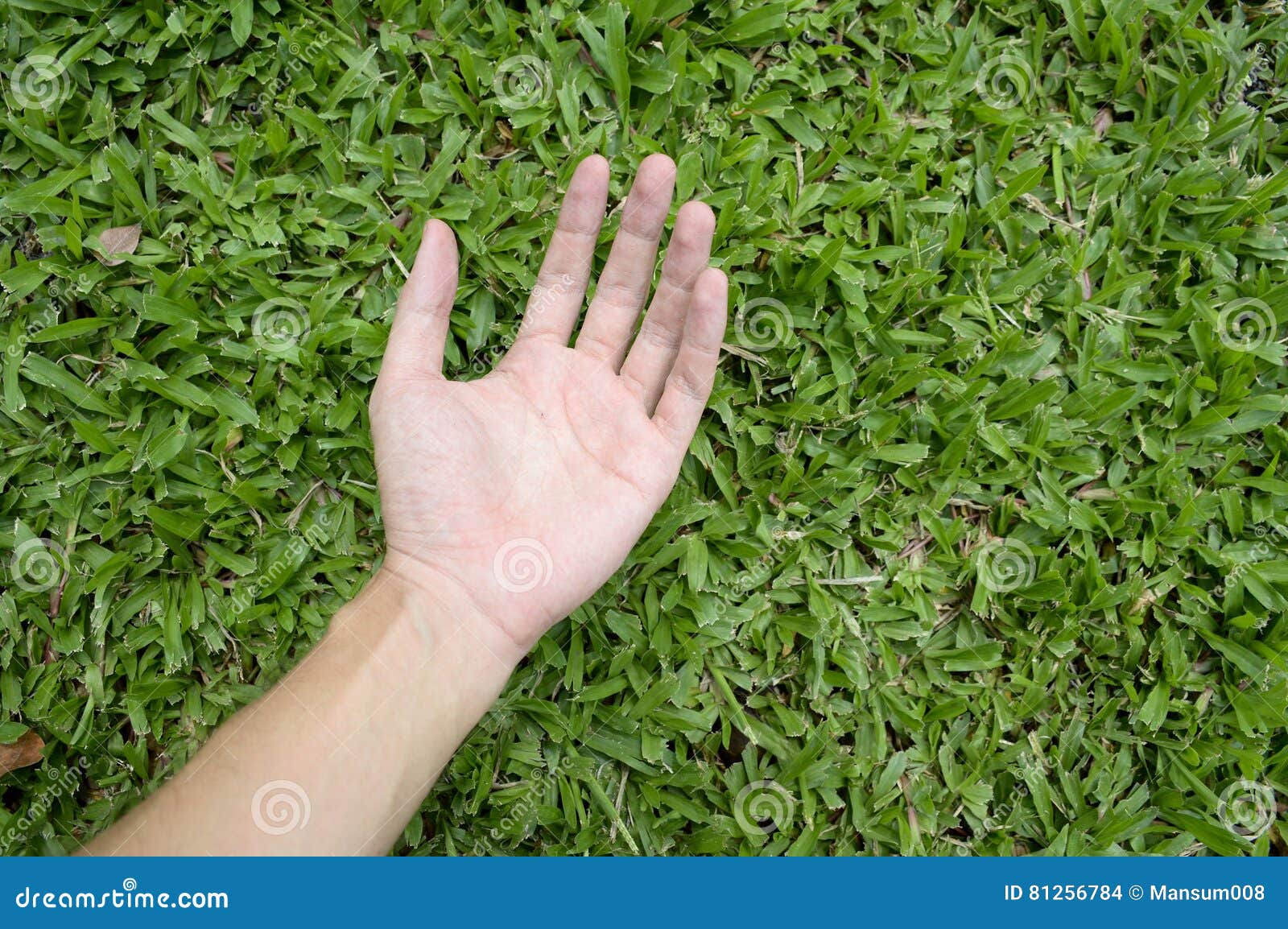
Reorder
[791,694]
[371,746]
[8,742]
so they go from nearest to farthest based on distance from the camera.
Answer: [371,746] → [8,742] → [791,694]

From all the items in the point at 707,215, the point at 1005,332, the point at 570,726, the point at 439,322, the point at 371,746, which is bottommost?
the point at 570,726

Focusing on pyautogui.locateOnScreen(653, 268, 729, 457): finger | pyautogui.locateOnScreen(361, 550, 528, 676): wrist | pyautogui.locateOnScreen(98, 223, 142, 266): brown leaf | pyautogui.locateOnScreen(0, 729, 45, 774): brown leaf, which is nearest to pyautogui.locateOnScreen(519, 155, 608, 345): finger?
pyautogui.locateOnScreen(653, 268, 729, 457): finger

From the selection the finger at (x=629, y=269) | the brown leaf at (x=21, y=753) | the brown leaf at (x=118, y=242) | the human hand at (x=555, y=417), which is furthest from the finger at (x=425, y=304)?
the brown leaf at (x=21, y=753)

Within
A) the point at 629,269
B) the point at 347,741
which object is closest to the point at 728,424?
the point at 629,269

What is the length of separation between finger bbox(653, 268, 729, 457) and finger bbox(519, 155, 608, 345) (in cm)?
31

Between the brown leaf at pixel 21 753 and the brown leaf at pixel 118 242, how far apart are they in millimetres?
1399

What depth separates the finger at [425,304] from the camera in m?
2.15

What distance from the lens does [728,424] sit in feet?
8.85

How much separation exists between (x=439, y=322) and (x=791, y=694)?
1.51 meters

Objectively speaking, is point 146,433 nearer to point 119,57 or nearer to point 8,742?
point 8,742

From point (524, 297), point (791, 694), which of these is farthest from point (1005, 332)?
point (524, 297)

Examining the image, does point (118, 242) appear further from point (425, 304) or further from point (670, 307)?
point (670, 307)

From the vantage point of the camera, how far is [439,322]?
7.22 ft

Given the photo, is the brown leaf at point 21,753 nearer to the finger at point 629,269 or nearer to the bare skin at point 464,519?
the bare skin at point 464,519
